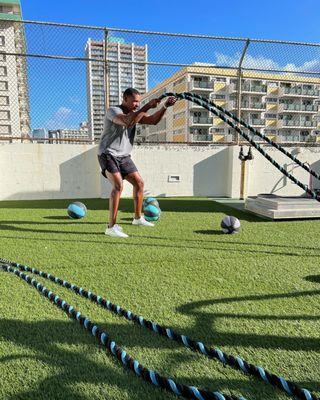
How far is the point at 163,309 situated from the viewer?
2.17 metres

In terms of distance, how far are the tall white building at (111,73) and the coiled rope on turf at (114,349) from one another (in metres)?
5.66

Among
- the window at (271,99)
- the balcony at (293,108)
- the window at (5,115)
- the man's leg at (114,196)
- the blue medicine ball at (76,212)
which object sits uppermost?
the window at (271,99)

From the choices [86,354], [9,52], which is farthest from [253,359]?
[9,52]

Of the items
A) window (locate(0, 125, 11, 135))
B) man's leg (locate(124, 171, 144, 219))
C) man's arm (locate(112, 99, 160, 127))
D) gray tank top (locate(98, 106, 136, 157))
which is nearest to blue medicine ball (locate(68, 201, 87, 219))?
man's leg (locate(124, 171, 144, 219))

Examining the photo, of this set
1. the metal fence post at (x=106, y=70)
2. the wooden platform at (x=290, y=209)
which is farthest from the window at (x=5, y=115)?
the wooden platform at (x=290, y=209)

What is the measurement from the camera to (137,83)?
25.7 ft

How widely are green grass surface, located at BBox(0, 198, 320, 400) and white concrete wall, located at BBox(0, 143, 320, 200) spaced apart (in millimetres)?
3626

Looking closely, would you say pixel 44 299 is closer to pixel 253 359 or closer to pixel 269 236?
pixel 253 359

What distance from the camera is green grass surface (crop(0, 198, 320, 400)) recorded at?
1.50 m

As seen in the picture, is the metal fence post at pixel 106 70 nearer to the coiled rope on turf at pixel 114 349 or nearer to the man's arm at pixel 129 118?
the man's arm at pixel 129 118

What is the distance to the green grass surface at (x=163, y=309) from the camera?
1.50m

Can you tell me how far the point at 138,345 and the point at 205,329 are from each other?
1.37 ft

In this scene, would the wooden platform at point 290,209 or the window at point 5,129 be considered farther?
the window at point 5,129

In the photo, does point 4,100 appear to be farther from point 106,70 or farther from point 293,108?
point 293,108
